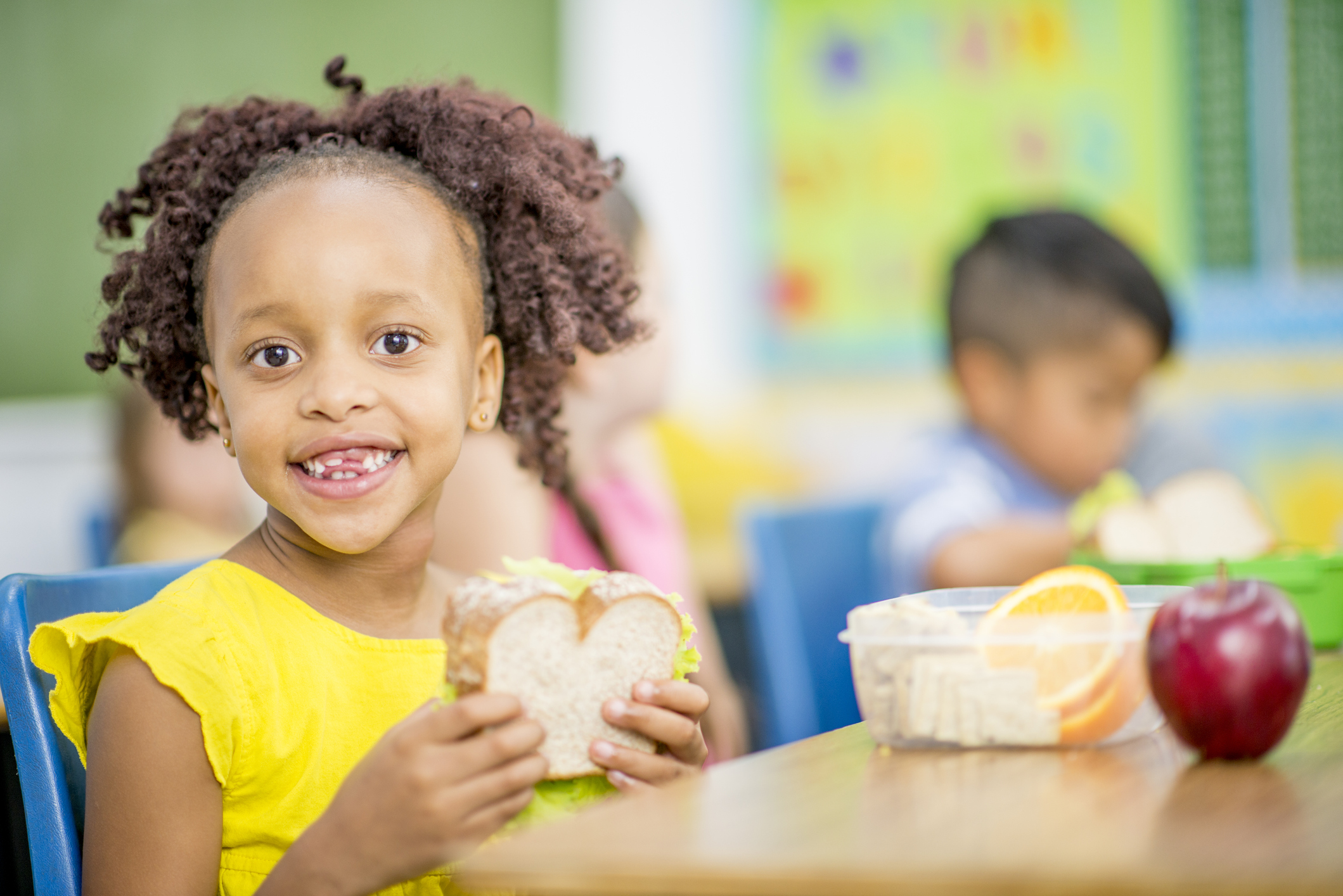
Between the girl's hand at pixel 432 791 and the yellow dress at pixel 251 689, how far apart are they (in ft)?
0.62

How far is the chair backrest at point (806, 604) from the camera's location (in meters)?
1.93

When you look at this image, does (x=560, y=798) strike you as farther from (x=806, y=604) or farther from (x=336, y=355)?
(x=806, y=604)

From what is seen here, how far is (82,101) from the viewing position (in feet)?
14.8

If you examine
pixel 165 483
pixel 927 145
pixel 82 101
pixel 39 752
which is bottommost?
pixel 39 752

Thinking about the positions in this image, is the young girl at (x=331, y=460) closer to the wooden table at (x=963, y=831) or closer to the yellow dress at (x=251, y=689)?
the yellow dress at (x=251, y=689)

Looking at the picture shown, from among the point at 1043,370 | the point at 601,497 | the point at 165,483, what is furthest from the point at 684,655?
the point at 165,483

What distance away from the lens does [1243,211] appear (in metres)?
3.71

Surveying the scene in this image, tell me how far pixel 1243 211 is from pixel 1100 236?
1.58 m

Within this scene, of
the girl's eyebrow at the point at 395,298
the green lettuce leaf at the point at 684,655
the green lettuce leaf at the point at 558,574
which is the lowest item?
the green lettuce leaf at the point at 684,655

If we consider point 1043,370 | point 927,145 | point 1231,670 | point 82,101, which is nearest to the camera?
point 1231,670

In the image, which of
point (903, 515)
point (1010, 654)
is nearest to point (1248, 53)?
point (903, 515)

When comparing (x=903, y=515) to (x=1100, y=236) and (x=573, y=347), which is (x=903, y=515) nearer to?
(x=1100, y=236)

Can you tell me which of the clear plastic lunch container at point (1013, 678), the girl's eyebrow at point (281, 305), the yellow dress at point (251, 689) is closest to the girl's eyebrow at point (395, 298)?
the girl's eyebrow at point (281, 305)

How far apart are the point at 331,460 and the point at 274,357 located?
3.9 inches
